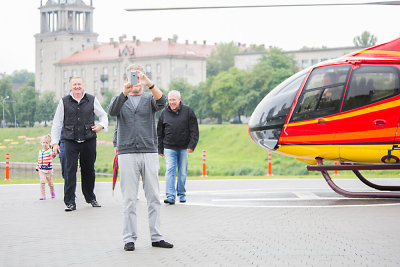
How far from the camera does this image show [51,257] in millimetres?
8617

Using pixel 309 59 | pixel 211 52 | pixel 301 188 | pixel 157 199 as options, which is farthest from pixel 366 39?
pixel 157 199

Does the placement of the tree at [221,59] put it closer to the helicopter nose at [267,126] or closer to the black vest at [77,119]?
the helicopter nose at [267,126]

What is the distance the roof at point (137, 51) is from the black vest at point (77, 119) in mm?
135301

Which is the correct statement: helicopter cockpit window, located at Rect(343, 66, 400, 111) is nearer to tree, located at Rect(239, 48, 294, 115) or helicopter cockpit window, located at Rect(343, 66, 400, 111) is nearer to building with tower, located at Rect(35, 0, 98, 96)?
tree, located at Rect(239, 48, 294, 115)

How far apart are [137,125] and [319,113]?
6.32 meters

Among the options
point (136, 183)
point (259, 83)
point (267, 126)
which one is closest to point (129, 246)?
point (136, 183)

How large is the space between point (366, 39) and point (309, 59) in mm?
12213

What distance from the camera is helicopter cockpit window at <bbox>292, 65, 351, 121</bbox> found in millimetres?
14750

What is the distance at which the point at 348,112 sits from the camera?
14633 mm

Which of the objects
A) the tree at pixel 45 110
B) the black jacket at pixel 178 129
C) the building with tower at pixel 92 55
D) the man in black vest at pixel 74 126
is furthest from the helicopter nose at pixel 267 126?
the building with tower at pixel 92 55

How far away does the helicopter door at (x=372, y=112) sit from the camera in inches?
571

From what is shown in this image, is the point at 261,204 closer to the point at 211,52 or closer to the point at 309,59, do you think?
the point at 309,59

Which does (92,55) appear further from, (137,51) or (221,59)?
(221,59)

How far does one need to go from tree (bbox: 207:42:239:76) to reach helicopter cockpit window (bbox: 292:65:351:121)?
5811 inches
